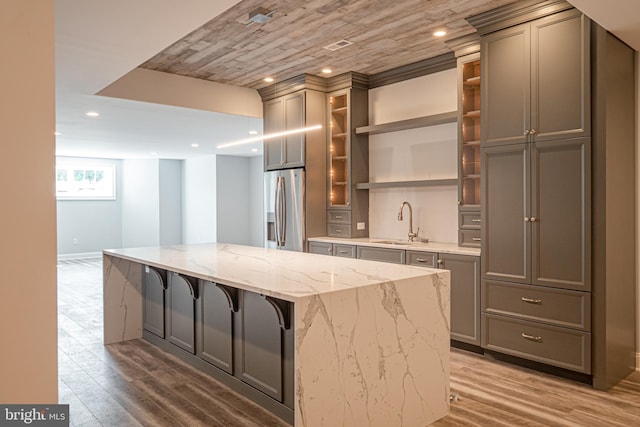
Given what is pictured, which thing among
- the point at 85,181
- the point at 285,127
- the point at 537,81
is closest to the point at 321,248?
the point at 285,127

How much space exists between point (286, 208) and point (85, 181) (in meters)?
8.20

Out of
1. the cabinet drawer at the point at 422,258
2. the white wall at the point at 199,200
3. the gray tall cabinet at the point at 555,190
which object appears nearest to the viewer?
the gray tall cabinet at the point at 555,190

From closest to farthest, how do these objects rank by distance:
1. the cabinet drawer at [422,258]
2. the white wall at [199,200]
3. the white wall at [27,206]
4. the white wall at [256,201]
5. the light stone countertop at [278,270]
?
the white wall at [27,206]
the light stone countertop at [278,270]
the cabinet drawer at [422,258]
the white wall at [199,200]
the white wall at [256,201]

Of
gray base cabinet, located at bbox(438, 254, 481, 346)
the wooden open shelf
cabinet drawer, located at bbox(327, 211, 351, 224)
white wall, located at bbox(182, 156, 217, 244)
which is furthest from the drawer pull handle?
white wall, located at bbox(182, 156, 217, 244)

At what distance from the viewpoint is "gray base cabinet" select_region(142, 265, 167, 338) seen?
165 inches

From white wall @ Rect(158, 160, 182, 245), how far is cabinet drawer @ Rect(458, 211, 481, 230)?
29.4 feet

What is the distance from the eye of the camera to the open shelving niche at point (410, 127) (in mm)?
4398

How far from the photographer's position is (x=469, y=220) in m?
4.15

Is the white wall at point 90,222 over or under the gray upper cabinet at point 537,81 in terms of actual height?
under

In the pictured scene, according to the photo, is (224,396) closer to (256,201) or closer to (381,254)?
(381,254)

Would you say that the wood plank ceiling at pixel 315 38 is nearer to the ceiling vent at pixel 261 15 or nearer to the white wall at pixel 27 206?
the ceiling vent at pixel 261 15

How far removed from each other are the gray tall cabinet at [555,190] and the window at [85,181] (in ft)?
34.6

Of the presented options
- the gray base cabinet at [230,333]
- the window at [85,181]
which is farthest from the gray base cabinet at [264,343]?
the window at [85,181]

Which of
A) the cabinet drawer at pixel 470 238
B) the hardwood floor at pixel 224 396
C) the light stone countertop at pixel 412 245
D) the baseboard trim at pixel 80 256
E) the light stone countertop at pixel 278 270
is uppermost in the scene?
the cabinet drawer at pixel 470 238
